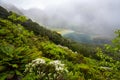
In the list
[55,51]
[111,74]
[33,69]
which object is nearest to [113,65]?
[111,74]

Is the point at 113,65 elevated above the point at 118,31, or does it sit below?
below

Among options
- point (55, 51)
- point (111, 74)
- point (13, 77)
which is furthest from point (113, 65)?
point (55, 51)

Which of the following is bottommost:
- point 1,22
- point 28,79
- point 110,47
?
point 28,79

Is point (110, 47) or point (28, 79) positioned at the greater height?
point (110, 47)

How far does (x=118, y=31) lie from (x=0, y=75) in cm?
520

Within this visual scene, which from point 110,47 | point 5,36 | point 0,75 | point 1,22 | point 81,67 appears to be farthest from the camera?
point 1,22

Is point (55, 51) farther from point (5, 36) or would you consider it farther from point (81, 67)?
point (5, 36)

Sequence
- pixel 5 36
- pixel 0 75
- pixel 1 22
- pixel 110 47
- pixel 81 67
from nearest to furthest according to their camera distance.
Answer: pixel 0 75 → pixel 110 47 → pixel 5 36 → pixel 81 67 → pixel 1 22

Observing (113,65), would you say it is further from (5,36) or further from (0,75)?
(5,36)

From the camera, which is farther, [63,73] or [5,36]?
[5,36]

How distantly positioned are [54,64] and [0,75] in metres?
2.23

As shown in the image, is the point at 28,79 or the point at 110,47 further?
the point at 110,47

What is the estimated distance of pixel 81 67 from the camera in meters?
22.1

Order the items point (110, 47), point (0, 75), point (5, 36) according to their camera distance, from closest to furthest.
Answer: point (0, 75) → point (110, 47) → point (5, 36)
